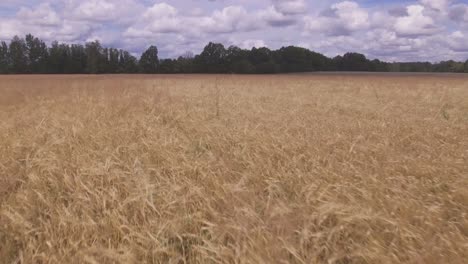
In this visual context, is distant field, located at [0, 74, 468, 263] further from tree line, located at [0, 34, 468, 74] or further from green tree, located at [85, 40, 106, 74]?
green tree, located at [85, 40, 106, 74]

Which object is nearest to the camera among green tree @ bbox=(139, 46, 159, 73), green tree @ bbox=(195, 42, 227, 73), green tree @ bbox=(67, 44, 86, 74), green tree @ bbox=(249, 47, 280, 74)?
green tree @ bbox=(249, 47, 280, 74)

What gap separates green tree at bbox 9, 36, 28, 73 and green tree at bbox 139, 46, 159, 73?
17899mm

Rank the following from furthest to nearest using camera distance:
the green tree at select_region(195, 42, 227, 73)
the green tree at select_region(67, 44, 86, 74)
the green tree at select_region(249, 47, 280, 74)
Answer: the green tree at select_region(67, 44, 86, 74) < the green tree at select_region(195, 42, 227, 73) < the green tree at select_region(249, 47, 280, 74)

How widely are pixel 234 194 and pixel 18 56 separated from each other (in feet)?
229

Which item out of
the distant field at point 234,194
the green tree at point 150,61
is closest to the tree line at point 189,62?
the green tree at point 150,61

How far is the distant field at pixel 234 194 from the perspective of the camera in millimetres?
2986

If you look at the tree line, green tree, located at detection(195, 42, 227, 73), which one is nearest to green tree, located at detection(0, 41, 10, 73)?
the tree line

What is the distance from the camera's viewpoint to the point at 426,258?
262 cm

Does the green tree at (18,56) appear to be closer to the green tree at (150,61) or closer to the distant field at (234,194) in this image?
the green tree at (150,61)

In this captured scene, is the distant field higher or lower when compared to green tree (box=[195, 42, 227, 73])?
lower

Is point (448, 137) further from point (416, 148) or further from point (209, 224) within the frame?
point (209, 224)

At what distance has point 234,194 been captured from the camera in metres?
3.79

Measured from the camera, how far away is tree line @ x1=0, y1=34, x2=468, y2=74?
178ft

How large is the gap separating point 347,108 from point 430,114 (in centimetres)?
182
